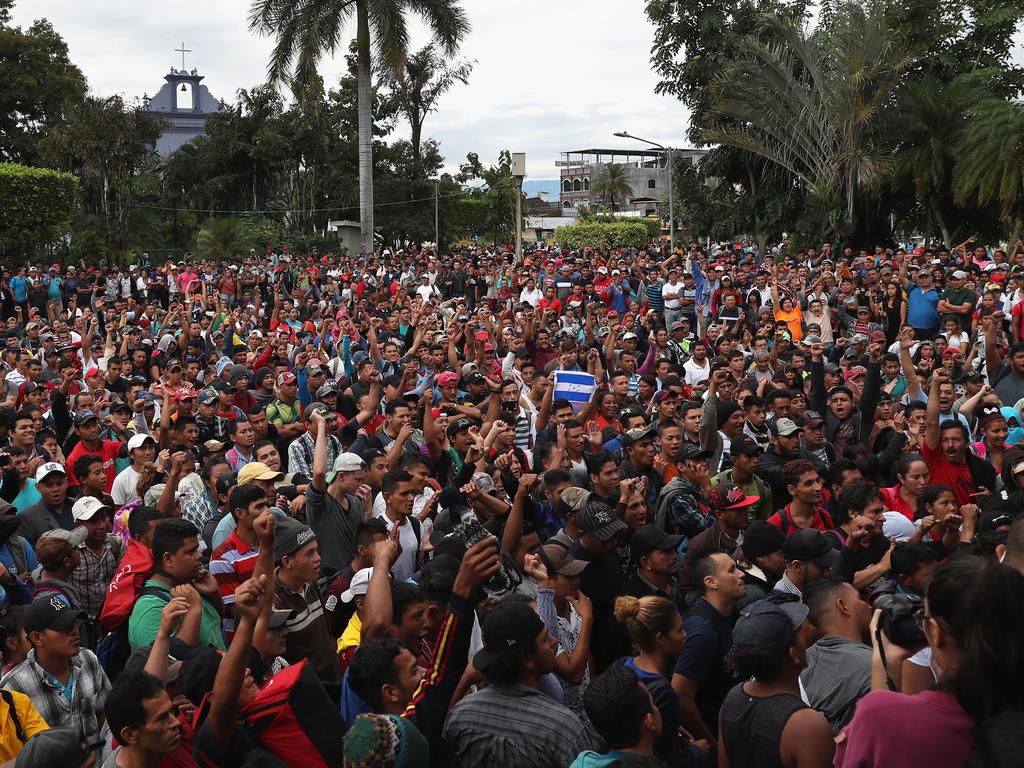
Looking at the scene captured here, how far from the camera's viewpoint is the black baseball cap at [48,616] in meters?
4.37

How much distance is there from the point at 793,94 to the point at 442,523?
24.4 metres

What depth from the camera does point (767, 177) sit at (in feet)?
101

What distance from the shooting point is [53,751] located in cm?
329

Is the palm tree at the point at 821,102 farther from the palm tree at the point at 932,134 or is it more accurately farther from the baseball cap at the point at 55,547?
the baseball cap at the point at 55,547

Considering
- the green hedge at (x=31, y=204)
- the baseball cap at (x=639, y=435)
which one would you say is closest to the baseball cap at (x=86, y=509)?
the baseball cap at (x=639, y=435)

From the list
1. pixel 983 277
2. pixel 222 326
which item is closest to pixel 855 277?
pixel 983 277

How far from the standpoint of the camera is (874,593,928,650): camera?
3.37m

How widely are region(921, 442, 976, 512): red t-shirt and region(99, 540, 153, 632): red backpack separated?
17.4ft

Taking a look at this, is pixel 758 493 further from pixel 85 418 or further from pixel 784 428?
pixel 85 418

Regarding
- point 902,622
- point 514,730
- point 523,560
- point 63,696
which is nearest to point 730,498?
point 523,560

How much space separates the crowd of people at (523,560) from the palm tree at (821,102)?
45.8ft

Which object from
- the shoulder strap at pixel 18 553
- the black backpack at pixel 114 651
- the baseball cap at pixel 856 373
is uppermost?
the baseball cap at pixel 856 373

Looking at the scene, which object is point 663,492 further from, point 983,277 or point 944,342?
point 983,277

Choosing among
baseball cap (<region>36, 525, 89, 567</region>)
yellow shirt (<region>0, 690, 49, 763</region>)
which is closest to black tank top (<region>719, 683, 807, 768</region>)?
yellow shirt (<region>0, 690, 49, 763</region>)
